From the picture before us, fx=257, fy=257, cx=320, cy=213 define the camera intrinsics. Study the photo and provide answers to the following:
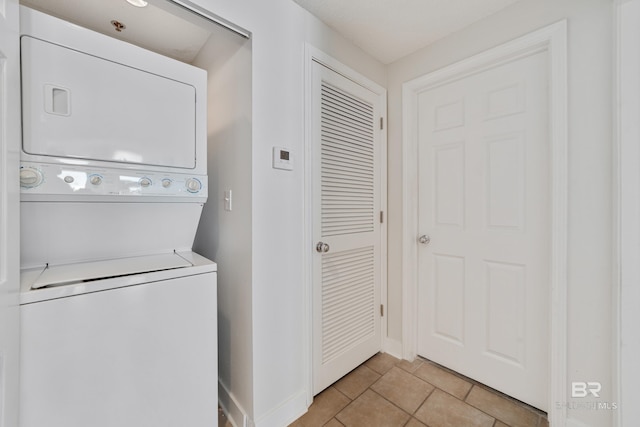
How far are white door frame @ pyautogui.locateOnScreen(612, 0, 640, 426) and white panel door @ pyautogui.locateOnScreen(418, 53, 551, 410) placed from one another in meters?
0.29

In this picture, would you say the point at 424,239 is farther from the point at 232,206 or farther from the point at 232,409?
the point at 232,409

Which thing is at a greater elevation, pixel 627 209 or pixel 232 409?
pixel 627 209

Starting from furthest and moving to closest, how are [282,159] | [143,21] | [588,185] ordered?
[143,21] < [282,159] < [588,185]

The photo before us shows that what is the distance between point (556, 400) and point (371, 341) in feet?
3.55

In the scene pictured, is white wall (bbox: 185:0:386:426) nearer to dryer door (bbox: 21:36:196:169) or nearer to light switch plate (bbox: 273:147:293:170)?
light switch plate (bbox: 273:147:293:170)

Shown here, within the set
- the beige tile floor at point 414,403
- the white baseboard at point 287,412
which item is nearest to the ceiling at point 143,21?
the white baseboard at point 287,412

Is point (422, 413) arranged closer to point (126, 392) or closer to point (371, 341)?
point (371, 341)

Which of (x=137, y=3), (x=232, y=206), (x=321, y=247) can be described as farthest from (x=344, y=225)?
(x=137, y=3)

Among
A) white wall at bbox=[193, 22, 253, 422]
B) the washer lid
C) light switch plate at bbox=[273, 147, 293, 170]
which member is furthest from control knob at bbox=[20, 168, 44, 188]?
light switch plate at bbox=[273, 147, 293, 170]

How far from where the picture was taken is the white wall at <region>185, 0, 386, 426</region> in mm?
1316

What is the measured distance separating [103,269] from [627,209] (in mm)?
2235

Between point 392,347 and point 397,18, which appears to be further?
point 392,347

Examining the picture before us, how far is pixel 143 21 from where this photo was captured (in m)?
1.54

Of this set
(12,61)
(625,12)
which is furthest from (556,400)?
(12,61)
